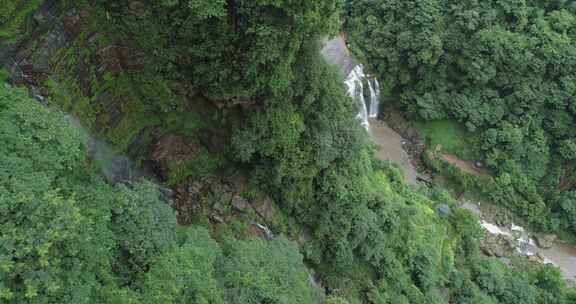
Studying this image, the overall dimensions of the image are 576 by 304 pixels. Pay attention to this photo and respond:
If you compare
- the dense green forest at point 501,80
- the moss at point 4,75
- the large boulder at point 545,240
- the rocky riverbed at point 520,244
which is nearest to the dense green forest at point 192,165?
the moss at point 4,75

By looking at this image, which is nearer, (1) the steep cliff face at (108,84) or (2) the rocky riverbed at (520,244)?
(1) the steep cliff face at (108,84)

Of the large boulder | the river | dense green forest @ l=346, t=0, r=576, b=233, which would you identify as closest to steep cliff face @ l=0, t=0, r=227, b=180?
the river

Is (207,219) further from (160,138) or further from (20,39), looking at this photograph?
(20,39)

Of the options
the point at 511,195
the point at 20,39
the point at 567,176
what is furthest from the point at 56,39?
the point at 567,176

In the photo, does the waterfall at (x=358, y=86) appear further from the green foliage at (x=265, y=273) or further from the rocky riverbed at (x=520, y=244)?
the green foliage at (x=265, y=273)

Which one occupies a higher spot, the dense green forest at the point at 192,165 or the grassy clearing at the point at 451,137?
the dense green forest at the point at 192,165

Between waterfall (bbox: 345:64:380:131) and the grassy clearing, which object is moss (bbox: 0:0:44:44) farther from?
the grassy clearing
